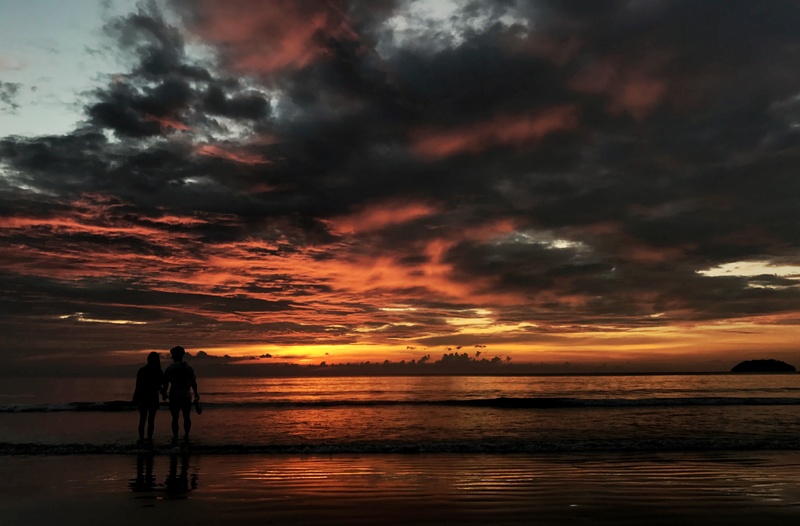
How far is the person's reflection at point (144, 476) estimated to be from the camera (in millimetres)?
10422

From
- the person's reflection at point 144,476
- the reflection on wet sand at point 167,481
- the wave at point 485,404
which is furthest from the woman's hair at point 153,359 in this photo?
the wave at point 485,404

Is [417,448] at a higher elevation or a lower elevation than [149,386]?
lower

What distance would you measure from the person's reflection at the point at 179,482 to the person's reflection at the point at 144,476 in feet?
1.08

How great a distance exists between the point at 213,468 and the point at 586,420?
18606 millimetres

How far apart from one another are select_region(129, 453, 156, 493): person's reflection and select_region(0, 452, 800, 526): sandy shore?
0.02 m

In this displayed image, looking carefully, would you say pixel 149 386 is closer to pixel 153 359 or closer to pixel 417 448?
pixel 153 359

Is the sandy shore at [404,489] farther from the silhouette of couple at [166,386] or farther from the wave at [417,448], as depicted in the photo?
the silhouette of couple at [166,386]

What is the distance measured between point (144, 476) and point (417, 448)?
7781 mm

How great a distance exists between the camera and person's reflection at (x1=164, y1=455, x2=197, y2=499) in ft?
32.2

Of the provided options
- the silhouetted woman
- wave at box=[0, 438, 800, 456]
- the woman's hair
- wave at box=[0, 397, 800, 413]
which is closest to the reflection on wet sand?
wave at box=[0, 438, 800, 456]

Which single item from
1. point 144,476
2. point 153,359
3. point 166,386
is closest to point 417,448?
point 144,476

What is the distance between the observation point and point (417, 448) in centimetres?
1636

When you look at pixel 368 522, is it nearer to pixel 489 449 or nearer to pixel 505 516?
pixel 505 516

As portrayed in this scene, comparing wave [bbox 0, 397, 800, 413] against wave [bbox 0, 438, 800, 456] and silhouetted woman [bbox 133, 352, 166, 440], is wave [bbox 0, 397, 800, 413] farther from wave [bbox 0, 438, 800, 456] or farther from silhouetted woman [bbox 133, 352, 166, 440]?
silhouetted woman [bbox 133, 352, 166, 440]
